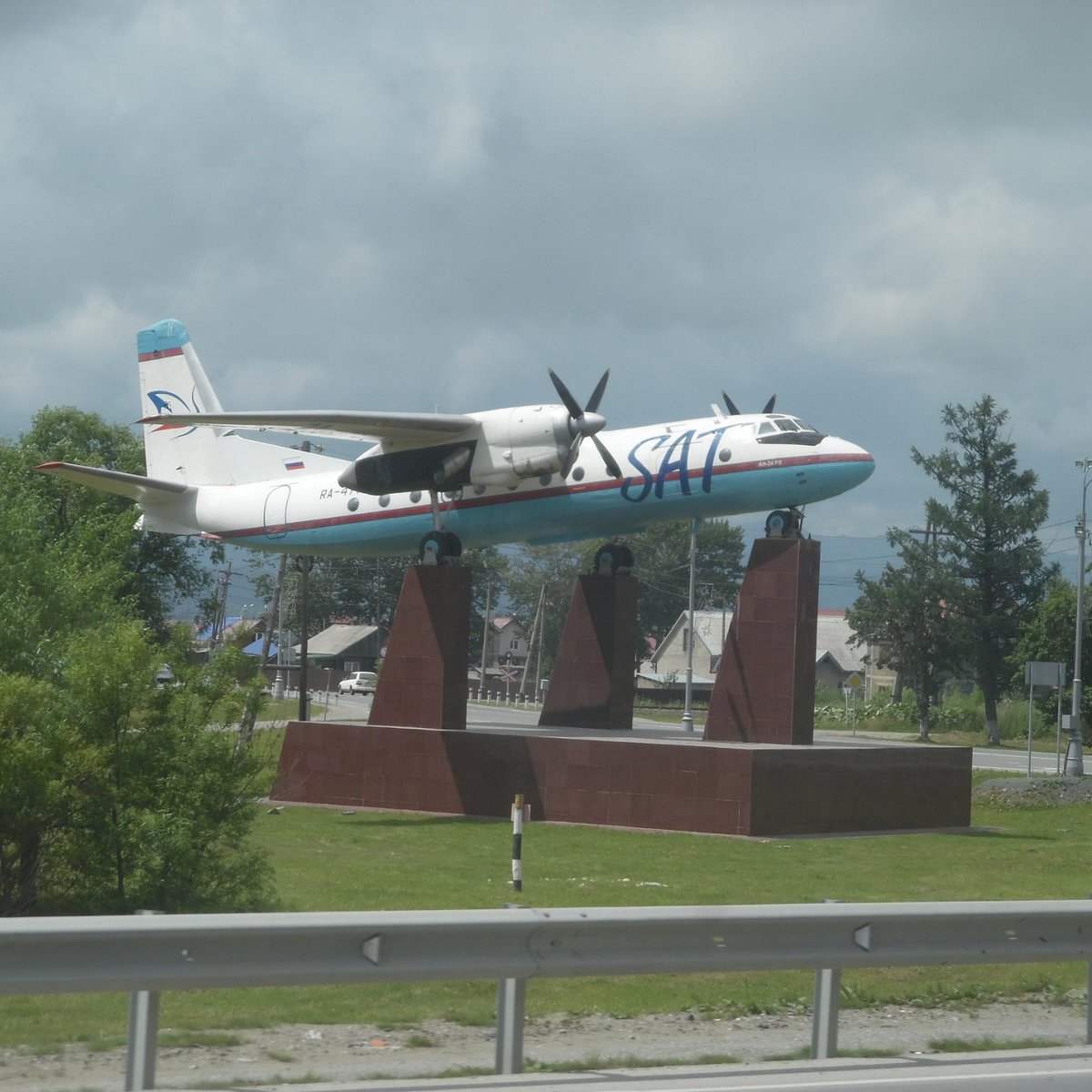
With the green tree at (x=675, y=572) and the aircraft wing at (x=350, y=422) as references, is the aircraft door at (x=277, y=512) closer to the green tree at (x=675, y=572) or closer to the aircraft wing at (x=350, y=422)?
the aircraft wing at (x=350, y=422)

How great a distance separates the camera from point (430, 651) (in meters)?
29.4

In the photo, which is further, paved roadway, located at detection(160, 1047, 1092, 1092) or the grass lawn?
the grass lawn

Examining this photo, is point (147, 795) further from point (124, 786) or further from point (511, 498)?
point (511, 498)

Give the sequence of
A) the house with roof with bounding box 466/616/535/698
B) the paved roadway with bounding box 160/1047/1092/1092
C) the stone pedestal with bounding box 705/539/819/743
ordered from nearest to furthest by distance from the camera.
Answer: the paved roadway with bounding box 160/1047/1092/1092
the stone pedestal with bounding box 705/539/819/743
the house with roof with bounding box 466/616/535/698

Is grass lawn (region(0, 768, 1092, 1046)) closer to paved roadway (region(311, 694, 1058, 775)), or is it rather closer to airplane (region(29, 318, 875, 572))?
paved roadway (region(311, 694, 1058, 775))

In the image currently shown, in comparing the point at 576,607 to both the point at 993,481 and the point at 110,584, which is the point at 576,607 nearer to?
the point at 110,584

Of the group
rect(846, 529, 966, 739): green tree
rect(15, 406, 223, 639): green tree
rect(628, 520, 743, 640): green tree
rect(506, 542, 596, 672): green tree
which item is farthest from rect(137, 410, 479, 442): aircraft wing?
rect(628, 520, 743, 640): green tree

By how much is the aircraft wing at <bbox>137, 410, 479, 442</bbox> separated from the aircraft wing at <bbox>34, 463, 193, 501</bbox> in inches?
129

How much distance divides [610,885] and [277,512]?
704 inches

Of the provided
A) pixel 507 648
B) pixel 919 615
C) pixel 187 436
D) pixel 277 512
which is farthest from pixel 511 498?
pixel 507 648

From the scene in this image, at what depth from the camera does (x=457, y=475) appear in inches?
1161

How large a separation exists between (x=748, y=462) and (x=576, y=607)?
242 inches

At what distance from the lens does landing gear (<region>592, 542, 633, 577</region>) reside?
32.0 meters

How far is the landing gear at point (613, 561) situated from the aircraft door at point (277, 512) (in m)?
7.53
